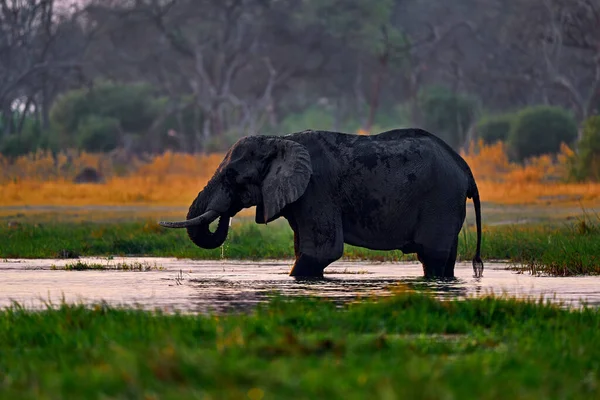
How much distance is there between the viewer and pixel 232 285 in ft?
40.1

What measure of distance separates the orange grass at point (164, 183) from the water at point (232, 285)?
38.8 feet

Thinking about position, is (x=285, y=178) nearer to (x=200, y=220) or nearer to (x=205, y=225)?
(x=200, y=220)

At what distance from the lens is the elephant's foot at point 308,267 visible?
1255 cm

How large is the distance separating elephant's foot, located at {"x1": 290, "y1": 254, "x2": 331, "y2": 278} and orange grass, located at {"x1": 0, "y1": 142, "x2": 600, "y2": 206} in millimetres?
13233

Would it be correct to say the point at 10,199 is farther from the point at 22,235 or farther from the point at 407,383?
the point at 407,383

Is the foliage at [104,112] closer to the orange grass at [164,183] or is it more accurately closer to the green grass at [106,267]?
the orange grass at [164,183]

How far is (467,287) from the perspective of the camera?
1190 centimetres

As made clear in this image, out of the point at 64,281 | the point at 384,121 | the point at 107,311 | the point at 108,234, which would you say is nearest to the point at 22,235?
the point at 108,234

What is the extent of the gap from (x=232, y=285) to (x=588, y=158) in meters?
21.5

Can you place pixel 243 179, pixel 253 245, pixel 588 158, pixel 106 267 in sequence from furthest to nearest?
pixel 588 158 < pixel 253 245 < pixel 106 267 < pixel 243 179

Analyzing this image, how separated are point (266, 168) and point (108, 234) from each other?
7.24 metres

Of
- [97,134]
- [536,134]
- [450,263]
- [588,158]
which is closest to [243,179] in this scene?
[450,263]

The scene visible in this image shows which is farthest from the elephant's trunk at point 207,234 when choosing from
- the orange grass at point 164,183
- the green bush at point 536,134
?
the green bush at point 536,134

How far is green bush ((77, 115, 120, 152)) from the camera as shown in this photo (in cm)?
5100
